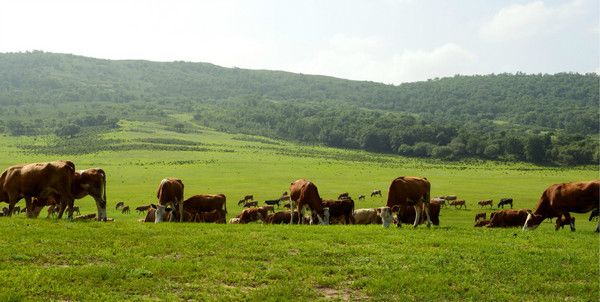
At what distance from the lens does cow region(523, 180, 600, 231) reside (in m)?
21.6

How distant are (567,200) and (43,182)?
2174cm

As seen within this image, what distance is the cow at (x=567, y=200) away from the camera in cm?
2164

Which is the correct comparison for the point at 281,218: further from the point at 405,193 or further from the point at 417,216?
the point at 417,216

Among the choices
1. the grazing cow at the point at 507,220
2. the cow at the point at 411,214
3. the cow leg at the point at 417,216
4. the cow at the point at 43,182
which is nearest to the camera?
the cow at the point at 43,182

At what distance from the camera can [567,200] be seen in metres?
A: 22.2

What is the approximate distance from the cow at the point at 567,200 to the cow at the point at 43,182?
19811 mm

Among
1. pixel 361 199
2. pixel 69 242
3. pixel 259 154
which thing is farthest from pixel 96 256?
pixel 259 154

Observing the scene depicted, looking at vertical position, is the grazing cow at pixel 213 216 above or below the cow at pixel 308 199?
below

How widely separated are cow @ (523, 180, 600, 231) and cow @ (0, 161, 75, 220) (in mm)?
19811

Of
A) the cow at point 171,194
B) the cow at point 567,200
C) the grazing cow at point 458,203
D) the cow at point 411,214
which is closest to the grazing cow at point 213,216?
the cow at point 171,194

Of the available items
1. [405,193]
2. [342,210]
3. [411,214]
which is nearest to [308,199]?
[342,210]

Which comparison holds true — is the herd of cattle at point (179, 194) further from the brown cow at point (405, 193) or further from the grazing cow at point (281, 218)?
the grazing cow at point (281, 218)

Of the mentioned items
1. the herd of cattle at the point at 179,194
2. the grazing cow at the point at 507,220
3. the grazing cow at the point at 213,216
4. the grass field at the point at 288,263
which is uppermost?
the herd of cattle at the point at 179,194

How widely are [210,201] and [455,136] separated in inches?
5889
